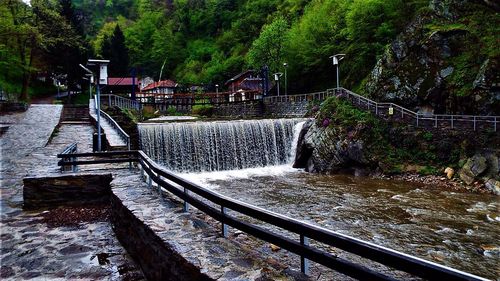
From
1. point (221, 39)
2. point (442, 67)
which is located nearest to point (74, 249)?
point (442, 67)

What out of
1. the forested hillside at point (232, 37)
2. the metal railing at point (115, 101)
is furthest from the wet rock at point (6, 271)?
the metal railing at point (115, 101)

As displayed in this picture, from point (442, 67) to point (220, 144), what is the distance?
15061 millimetres

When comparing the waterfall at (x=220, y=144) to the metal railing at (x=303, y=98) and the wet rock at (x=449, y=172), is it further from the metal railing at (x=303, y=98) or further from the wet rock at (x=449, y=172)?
the wet rock at (x=449, y=172)

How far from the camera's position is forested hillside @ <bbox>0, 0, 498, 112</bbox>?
27.0 meters

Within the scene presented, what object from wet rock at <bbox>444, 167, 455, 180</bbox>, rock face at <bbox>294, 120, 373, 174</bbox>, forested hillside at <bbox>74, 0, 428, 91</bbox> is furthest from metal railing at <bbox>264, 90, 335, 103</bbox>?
wet rock at <bbox>444, 167, 455, 180</bbox>

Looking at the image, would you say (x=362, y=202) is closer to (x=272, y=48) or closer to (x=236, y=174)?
(x=236, y=174)

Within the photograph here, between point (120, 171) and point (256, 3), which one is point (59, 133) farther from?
point (256, 3)

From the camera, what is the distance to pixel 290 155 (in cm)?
2528

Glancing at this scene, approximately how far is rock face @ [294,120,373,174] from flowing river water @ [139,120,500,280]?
3.39ft

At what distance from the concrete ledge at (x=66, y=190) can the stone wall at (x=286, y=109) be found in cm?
2479

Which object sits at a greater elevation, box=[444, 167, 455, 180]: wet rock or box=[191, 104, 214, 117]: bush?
box=[191, 104, 214, 117]: bush

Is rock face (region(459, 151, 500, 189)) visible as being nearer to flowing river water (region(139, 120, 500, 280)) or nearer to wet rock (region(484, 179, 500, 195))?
wet rock (region(484, 179, 500, 195))

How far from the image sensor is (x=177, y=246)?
14.4 feet

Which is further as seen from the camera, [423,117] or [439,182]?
[423,117]
